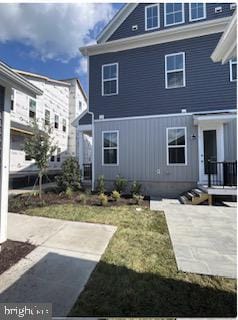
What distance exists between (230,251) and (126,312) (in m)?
2.34

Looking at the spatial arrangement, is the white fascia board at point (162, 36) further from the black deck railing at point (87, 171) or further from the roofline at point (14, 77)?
the roofline at point (14, 77)

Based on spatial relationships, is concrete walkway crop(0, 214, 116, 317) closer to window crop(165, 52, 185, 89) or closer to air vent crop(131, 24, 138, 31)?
window crop(165, 52, 185, 89)

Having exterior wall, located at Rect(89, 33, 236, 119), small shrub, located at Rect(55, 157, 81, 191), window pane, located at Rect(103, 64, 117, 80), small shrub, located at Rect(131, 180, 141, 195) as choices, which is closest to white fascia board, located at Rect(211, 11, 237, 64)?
exterior wall, located at Rect(89, 33, 236, 119)

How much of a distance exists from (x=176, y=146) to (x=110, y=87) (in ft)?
14.6

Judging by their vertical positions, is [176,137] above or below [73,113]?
below

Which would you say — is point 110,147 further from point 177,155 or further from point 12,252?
point 12,252

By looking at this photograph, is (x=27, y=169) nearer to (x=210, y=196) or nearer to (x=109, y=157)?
(x=109, y=157)

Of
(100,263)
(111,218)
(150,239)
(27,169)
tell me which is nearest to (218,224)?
(150,239)

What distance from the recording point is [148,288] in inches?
96.3

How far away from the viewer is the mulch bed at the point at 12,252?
9.75 feet

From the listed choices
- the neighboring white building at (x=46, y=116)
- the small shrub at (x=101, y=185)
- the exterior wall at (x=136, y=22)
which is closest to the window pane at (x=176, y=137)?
the small shrub at (x=101, y=185)

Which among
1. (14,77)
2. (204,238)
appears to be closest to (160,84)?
(14,77)

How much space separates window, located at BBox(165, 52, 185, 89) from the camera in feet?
28.6

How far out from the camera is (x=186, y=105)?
340 inches
